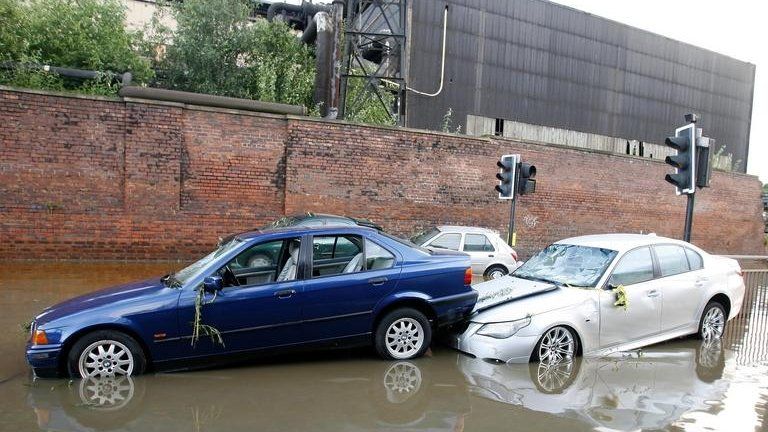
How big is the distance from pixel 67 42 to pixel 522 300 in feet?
50.4

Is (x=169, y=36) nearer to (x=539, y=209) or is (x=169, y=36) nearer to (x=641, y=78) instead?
(x=539, y=209)

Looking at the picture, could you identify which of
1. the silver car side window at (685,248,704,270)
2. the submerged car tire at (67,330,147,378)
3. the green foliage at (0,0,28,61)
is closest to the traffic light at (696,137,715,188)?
the silver car side window at (685,248,704,270)

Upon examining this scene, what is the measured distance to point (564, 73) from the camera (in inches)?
1112

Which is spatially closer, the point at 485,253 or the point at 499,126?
the point at 485,253

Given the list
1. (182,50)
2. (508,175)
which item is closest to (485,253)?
(508,175)

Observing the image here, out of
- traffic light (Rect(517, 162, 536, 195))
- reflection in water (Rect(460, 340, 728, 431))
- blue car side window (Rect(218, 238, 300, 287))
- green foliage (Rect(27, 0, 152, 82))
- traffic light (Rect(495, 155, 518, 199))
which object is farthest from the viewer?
green foliage (Rect(27, 0, 152, 82))

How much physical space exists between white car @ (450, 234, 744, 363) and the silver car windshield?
0.5 inches

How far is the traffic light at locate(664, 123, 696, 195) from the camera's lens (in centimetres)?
912

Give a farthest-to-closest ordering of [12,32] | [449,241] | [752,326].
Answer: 1. [12,32]
2. [449,241]
3. [752,326]

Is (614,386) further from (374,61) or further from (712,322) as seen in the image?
(374,61)

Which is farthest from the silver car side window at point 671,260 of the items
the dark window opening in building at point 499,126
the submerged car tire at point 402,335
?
the dark window opening in building at point 499,126

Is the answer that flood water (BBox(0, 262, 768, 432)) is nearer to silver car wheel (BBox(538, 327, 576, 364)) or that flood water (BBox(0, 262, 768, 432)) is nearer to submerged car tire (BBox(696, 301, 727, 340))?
silver car wheel (BBox(538, 327, 576, 364))

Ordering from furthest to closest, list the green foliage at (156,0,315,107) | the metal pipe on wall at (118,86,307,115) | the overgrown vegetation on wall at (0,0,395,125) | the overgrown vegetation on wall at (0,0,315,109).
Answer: the green foliage at (156,0,315,107) → the overgrown vegetation on wall at (0,0,395,125) → the overgrown vegetation on wall at (0,0,315,109) → the metal pipe on wall at (118,86,307,115)

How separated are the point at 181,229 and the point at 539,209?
1082cm
